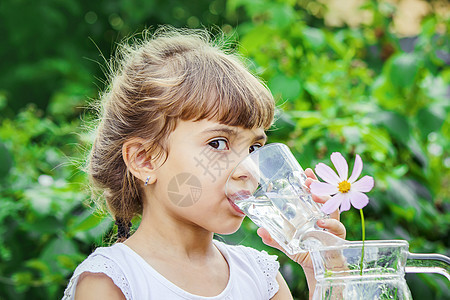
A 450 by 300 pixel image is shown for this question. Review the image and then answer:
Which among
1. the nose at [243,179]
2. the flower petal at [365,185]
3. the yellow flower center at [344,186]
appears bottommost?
the nose at [243,179]

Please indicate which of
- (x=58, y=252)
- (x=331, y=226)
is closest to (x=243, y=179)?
(x=331, y=226)

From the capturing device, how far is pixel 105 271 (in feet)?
4.12

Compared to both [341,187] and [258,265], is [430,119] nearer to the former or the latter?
[258,265]

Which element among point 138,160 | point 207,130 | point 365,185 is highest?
point 365,185

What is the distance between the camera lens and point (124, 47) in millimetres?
1647

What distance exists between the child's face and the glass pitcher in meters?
0.32

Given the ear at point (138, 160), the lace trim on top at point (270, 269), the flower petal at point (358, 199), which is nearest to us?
the flower petal at point (358, 199)

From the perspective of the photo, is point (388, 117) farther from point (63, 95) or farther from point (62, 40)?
point (62, 40)

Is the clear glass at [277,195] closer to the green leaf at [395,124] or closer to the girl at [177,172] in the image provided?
A: the girl at [177,172]

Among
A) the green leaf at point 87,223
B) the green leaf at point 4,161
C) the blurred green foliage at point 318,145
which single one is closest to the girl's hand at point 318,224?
the blurred green foliage at point 318,145

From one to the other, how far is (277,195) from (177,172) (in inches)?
9.7

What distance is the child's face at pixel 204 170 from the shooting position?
1274 millimetres

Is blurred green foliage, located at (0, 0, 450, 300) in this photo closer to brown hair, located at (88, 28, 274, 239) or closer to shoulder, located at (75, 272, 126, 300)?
brown hair, located at (88, 28, 274, 239)

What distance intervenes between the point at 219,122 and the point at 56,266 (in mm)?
1113
